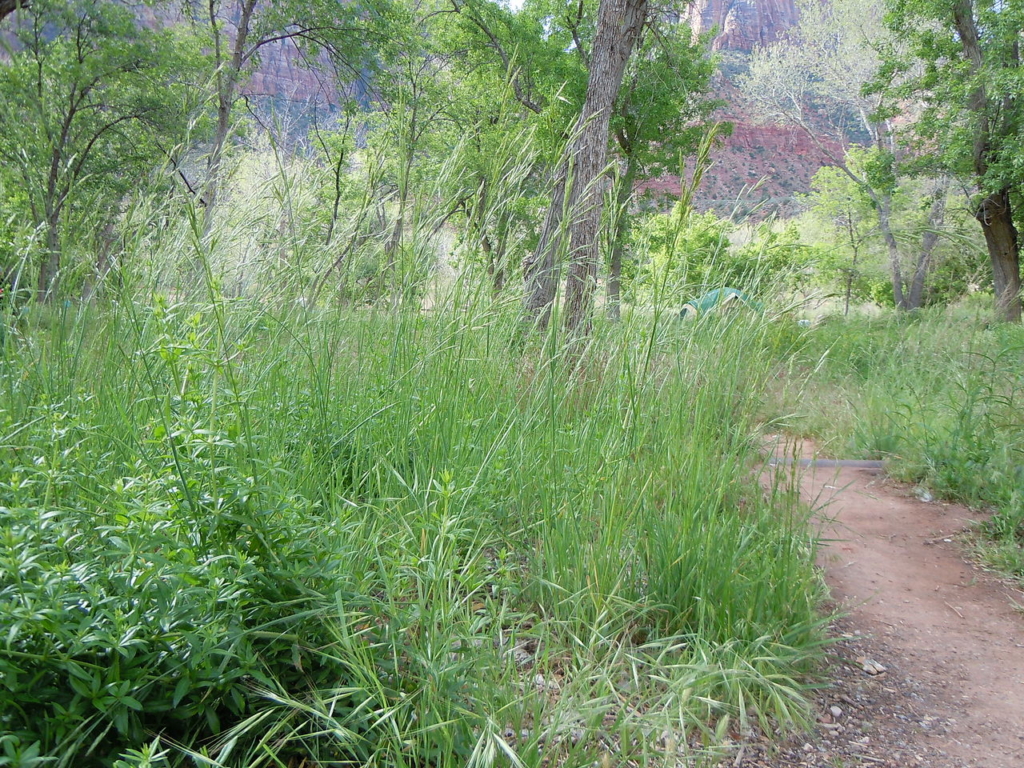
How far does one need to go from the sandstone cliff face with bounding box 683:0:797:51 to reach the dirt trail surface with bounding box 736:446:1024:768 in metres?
106

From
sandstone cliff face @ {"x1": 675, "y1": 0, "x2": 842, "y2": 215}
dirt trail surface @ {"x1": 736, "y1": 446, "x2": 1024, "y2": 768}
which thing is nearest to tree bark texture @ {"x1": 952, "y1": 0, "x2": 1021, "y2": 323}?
sandstone cliff face @ {"x1": 675, "y1": 0, "x2": 842, "y2": 215}

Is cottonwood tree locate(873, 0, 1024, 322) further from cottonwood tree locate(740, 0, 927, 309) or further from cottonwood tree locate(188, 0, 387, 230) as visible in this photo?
cottonwood tree locate(188, 0, 387, 230)

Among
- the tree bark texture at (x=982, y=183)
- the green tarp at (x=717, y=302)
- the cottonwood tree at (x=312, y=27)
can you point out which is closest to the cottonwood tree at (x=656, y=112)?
the tree bark texture at (x=982, y=183)

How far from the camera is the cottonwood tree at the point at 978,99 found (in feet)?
35.0

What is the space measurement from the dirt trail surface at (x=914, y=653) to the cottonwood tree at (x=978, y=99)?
9.52 metres

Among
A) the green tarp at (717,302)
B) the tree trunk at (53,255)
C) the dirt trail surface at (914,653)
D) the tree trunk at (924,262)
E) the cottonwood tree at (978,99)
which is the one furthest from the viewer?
the tree trunk at (924,262)

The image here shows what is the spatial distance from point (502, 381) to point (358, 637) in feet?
4.26

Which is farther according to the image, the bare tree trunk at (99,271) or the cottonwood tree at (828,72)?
the cottonwood tree at (828,72)

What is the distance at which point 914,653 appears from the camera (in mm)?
2277

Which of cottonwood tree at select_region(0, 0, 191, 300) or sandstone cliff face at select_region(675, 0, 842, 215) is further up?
sandstone cliff face at select_region(675, 0, 842, 215)

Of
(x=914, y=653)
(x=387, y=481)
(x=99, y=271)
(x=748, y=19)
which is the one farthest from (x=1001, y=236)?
(x=748, y=19)

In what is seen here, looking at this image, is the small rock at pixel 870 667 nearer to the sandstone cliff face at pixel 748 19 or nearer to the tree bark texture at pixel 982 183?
the tree bark texture at pixel 982 183

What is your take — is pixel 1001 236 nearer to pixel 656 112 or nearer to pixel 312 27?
pixel 656 112

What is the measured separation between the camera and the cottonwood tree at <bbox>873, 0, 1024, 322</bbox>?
1066 cm
